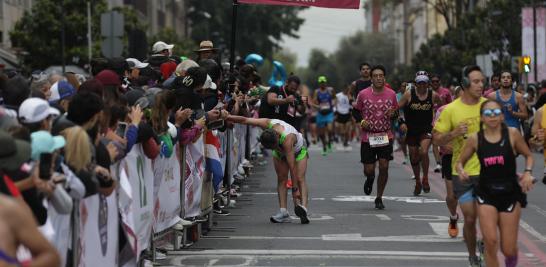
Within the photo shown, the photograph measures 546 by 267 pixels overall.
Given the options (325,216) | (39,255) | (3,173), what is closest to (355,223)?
(325,216)

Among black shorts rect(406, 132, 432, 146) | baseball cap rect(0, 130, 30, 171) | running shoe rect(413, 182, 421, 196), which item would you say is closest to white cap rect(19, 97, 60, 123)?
baseball cap rect(0, 130, 30, 171)

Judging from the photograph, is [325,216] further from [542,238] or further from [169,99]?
[169,99]

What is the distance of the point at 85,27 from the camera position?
50156 millimetres

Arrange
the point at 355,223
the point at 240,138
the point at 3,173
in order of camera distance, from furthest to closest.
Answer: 1. the point at 240,138
2. the point at 355,223
3. the point at 3,173

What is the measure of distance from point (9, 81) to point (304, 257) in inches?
150

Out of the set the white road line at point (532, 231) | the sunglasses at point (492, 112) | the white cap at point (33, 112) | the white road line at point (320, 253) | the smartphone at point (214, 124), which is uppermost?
the white cap at point (33, 112)

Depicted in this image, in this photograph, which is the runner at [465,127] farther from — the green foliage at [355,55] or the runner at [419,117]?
the green foliage at [355,55]

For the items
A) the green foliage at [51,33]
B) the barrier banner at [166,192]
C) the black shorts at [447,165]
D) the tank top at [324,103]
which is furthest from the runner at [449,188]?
the green foliage at [51,33]

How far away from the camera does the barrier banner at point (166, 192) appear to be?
11633 millimetres

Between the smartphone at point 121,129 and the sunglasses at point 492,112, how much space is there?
263cm

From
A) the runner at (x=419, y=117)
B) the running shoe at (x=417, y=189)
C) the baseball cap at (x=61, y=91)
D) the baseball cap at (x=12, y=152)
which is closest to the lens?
the baseball cap at (x=12, y=152)

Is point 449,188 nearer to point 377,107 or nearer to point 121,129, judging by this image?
point 377,107

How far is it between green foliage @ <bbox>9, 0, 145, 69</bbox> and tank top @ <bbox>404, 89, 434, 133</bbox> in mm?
28278

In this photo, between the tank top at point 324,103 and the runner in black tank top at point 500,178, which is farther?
the tank top at point 324,103
